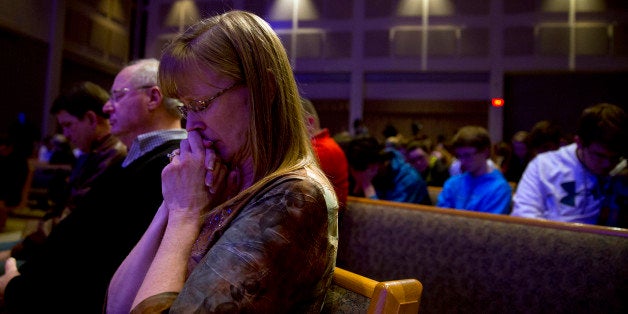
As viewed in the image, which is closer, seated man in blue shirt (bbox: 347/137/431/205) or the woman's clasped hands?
the woman's clasped hands

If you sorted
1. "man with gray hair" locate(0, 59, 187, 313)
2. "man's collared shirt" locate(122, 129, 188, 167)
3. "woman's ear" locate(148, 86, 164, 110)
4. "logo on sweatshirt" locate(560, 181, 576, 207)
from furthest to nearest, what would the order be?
"logo on sweatshirt" locate(560, 181, 576, 207)
"woman's ear" locate(148, 86, 164, 110)
"man's collared shirt" locate(122, 129, 188, 167)
"man with gray hair" locate(0, 59, 187, 313)

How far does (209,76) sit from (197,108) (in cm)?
8

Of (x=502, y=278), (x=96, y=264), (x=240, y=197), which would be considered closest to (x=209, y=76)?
(x=240, y=197)

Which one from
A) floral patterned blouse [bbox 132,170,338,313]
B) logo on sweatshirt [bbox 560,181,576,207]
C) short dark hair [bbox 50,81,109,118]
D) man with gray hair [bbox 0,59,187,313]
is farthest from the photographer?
short dark hair [bbox 50,81,109,118]

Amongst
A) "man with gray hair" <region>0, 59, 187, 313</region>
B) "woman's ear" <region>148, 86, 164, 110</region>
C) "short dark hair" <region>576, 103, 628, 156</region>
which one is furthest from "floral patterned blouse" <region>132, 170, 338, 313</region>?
"short dark hair" <region>576, 103, 628, 156</region>

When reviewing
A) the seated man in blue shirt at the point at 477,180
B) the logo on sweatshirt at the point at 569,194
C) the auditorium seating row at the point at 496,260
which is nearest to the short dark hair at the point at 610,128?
the logo on sweatshirt at the point at 569,194

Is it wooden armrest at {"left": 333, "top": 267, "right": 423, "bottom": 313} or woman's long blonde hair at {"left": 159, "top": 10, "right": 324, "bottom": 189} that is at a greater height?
woman's long blonde hair at {"left": 159, "top": 10, "right": 324, "bottom": 189}

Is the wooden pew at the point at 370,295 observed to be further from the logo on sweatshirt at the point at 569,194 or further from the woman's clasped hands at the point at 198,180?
the logo on sweatshirt at the point at 569,194

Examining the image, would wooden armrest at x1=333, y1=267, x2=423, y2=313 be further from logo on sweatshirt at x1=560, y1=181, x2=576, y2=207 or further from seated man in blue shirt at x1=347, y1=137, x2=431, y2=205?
seated man in blue shirt at x1=347, y1=137, x2=431, y2=205

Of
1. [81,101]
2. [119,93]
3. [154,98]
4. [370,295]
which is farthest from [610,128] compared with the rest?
[81,101]

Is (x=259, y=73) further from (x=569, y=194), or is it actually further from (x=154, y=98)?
(x=569, y=194)

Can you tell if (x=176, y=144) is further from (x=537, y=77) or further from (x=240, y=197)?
(x=537, y=77)

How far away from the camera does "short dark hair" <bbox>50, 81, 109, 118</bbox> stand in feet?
9.22

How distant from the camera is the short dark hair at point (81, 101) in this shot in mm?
2811
